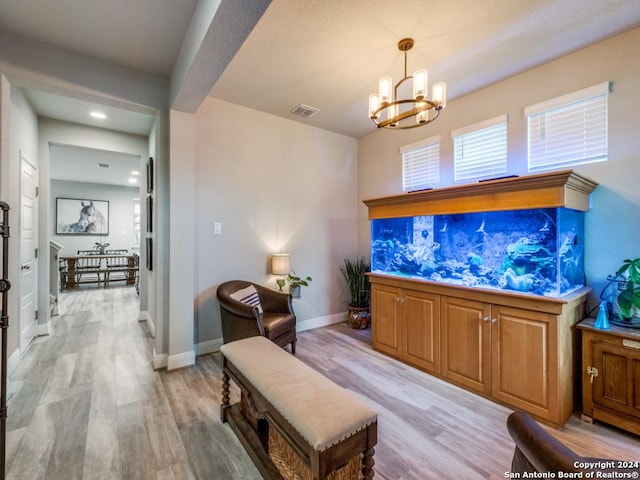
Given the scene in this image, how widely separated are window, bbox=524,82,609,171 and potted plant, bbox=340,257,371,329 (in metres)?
2.32

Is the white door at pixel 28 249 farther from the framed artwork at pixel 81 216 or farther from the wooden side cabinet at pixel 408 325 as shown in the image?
the framed artwork at pixel 81 216

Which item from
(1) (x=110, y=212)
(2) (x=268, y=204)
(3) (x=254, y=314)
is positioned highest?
(1) (x=110, y=212)

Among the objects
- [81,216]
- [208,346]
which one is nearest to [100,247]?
[81,216]

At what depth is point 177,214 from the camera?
2801 mm

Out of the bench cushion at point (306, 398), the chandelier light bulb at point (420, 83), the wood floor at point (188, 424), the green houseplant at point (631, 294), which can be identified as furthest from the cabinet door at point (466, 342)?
the chandelier light bulb at point (420, 83)

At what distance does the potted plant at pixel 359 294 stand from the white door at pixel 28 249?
3736 mm

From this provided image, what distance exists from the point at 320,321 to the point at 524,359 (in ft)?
8.34

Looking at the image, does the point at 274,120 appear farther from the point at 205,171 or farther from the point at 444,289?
the point at 444,289

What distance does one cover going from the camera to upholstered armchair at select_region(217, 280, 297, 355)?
2.50 metres

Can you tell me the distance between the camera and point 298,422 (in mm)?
1199

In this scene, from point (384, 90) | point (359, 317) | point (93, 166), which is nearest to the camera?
point (384, 90)

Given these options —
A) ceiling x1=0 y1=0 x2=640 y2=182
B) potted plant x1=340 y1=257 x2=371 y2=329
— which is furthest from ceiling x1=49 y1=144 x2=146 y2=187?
potted plant x1=340 y1=257 x2=371 y2=329

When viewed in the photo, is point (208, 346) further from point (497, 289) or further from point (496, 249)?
point (496, 249)

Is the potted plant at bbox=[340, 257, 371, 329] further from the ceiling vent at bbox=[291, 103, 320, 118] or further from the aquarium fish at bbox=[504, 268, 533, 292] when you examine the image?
the ceiling vent at bbox=[291, 103, 320, 118]
